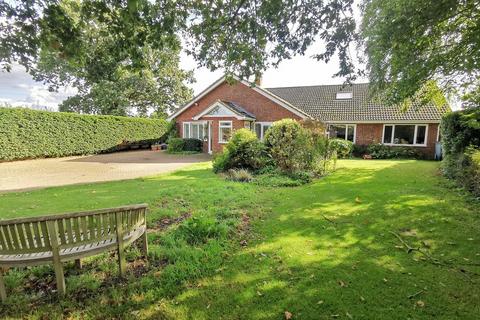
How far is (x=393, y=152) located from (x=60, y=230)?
68.9 feet

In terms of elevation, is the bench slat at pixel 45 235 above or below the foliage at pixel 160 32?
below

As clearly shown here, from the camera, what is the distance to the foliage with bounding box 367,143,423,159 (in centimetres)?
1914

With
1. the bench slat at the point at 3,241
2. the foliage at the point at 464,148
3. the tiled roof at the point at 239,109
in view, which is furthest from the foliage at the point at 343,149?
the bench slat at the point at 3,241

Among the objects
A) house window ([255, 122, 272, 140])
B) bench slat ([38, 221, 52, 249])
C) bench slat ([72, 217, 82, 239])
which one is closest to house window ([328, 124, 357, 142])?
house window ([255, 122, 272, 140])

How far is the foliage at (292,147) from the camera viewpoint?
1084 cm

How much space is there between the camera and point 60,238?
310 centimetres

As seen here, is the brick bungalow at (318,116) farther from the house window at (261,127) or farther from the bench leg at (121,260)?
the bench leg at (121,260)

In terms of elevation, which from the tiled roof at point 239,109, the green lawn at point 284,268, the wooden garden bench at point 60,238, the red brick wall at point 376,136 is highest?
the tiled roof at point 239,109

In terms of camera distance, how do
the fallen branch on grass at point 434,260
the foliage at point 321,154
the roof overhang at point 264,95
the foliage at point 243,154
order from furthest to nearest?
the roof overhang at point 264,95 < the foliage at point 243,154 < the foliage at point 321,154 < the fallen branch on grass at point 434,260

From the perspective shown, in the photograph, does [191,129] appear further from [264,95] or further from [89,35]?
[89,35]

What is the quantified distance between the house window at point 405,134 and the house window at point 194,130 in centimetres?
1511

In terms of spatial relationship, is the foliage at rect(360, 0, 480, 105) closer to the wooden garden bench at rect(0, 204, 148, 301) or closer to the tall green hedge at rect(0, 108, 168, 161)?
the wooden garden bench at rect(0, 204, 148, 301)

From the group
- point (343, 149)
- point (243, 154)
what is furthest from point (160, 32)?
point (343, 149)

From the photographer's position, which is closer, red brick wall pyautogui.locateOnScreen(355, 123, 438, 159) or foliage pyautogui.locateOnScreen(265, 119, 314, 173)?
foliage pyautogui.locateOnScreen(265, 119, 314, 173)
